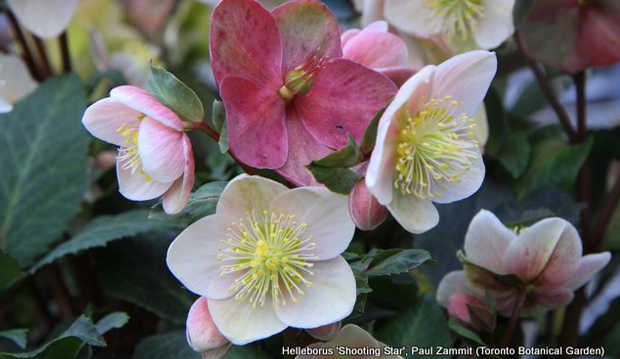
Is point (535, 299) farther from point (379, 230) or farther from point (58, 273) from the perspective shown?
point (58, 273)

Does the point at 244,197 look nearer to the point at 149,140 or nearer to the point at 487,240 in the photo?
the point at 149,140

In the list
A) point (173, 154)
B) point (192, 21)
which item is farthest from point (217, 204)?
point (192, 21)

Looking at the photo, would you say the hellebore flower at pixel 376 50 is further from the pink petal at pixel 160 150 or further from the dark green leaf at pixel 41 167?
the dark green leaf at pixel 41 167

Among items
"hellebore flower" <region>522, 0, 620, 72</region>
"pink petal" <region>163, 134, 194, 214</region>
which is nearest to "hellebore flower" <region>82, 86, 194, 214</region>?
"pink petal" <region>163, 134, 194, 214</region>

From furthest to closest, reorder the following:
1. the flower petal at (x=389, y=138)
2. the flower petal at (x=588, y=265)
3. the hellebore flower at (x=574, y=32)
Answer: the hellebore flower at (x=574, y=32) < the flower petal at (x=588, y=265) < the flower petal at (x=389, y=138)

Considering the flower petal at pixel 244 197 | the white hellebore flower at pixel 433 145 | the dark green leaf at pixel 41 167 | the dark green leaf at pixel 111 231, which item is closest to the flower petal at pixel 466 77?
the white hellebore flower at pixel 433 145

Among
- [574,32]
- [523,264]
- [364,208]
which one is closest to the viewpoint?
[364,208]

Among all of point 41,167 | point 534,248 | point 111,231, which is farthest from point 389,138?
point 41,167

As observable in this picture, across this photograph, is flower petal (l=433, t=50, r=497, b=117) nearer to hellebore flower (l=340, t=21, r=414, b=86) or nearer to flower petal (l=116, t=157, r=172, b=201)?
hellebore flower (l=340, t=21, r=414, b=86)
